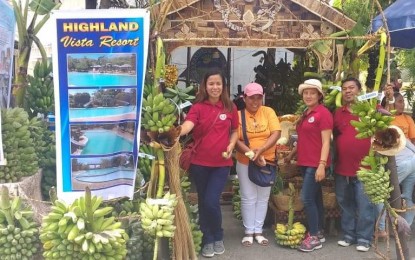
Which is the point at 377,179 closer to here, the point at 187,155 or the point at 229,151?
the point at 229,151

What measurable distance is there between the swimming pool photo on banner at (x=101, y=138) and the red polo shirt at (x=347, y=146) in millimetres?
2170

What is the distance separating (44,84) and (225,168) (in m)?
1.96

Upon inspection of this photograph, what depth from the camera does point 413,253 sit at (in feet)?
15.7

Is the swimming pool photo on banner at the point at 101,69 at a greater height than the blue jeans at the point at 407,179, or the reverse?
the swimming pool photo on banner at the point at 101,69

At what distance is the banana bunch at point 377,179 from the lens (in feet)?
12.9

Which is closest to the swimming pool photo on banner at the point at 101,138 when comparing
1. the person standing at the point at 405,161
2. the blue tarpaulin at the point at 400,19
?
the person standing at the point at 405,161

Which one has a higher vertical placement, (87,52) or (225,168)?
(87,52)

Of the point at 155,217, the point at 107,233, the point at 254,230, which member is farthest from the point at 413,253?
the point at 107,233

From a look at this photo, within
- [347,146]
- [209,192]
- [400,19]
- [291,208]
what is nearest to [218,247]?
[209,192]

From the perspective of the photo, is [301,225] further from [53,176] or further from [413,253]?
[53,176]

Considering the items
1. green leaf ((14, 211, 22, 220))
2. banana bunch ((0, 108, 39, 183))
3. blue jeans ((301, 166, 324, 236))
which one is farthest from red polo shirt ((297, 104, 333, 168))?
→ green leaf ((14, 211, 22, 220))

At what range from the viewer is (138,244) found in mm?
3826

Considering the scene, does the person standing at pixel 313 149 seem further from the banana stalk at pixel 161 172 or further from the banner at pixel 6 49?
the banner at pixel 6 49

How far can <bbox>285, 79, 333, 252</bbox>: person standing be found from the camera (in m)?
4.50
